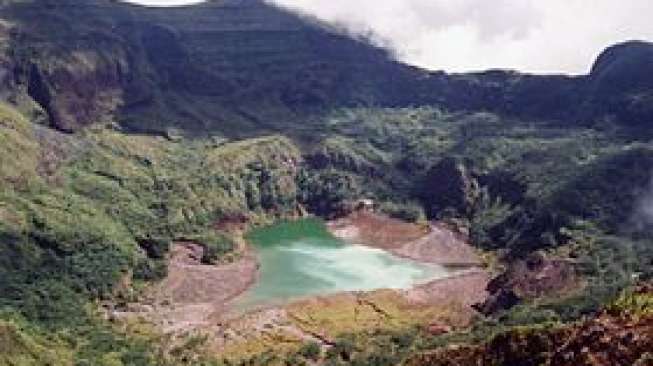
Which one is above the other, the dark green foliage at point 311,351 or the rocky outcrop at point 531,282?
the rocky outcrop at point 531,282

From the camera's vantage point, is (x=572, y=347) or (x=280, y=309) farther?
(x=280, y=309)

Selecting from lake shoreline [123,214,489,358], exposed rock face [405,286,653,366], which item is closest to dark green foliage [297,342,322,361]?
lake shoreline [123,214,489,358]

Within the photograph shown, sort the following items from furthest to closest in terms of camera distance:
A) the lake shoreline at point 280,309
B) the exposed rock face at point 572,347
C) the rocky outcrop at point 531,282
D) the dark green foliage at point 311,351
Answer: the rocky outcrop at point 531,282 < the lake shoreline at point 280,309 < the dark green foliage at point 311,351 < the exposed rock face at point 572,347

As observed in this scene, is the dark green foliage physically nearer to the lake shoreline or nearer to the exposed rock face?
the lake shoreline

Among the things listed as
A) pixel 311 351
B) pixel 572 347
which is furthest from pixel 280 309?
pixel 572 347

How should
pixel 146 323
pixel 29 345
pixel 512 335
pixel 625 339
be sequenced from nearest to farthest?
pixel 625 339
pixel 512 335
pixel 29 345
pixel 146 323

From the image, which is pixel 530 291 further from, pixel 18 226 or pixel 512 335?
pixel 512 335

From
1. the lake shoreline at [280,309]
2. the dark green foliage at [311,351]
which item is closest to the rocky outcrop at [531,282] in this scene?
the lake shoreline at [280,309]

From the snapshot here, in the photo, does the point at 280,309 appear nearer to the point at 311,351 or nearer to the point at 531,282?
the point at 311,351

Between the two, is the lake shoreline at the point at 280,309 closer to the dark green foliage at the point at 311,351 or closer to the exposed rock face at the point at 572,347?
the dark green foliage at the point at 311,351

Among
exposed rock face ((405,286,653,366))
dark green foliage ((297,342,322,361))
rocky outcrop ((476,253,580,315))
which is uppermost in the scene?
exposed rock face ((405,286,653,366))

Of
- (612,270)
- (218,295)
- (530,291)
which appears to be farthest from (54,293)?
(612,270)
